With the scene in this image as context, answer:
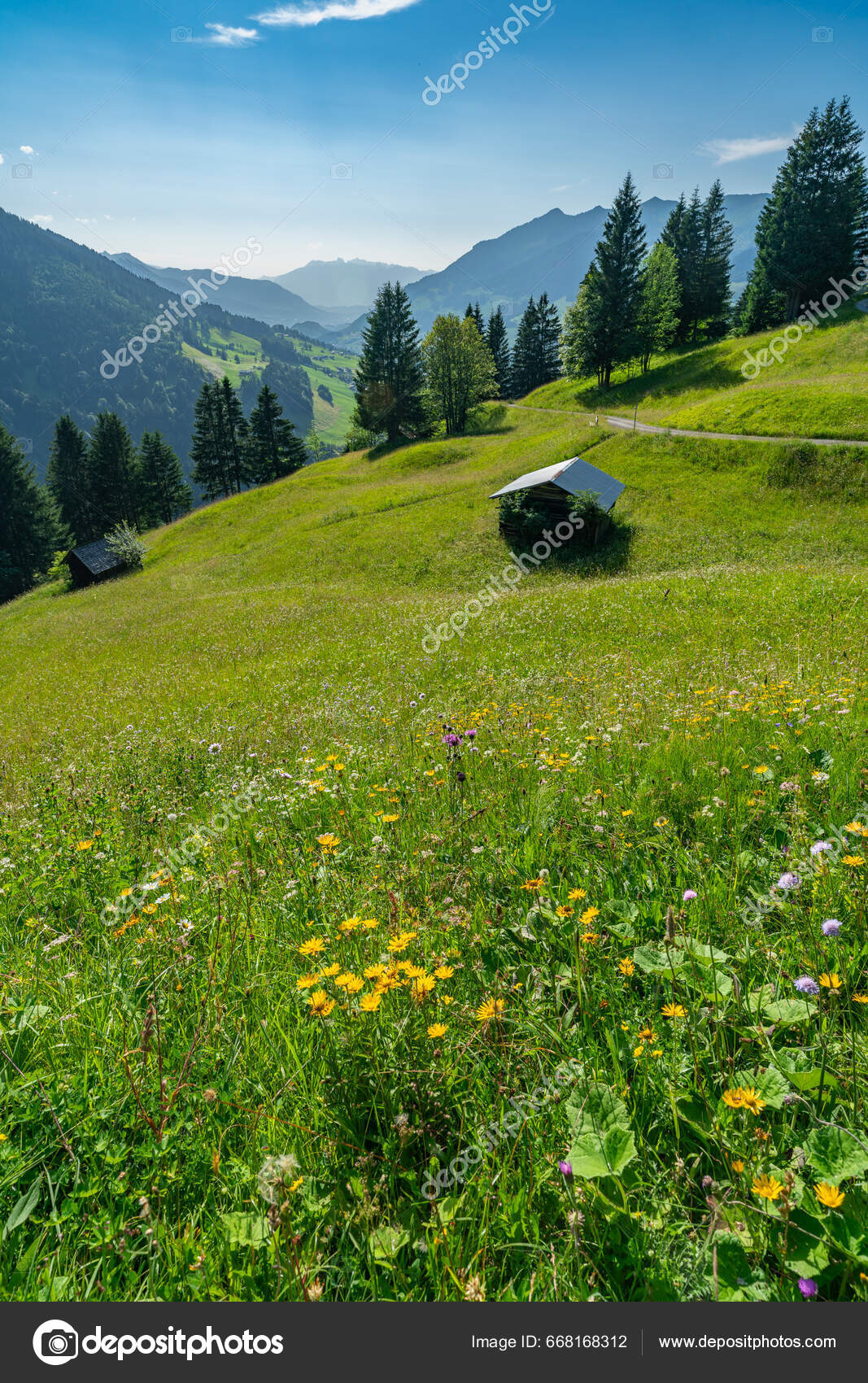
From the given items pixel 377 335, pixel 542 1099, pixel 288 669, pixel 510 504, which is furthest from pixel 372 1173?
pixel 377 335

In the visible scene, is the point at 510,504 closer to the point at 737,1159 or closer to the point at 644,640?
the point at 644,640

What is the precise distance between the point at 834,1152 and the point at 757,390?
48869mm

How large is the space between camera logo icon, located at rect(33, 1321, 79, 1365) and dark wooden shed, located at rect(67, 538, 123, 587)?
58079 mm

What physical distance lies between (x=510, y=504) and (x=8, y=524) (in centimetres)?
6445

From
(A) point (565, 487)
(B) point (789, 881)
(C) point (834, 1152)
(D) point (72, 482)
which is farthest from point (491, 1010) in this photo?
(D) point (72, 482)

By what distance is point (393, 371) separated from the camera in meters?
68.0

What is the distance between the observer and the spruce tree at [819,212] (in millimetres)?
56562

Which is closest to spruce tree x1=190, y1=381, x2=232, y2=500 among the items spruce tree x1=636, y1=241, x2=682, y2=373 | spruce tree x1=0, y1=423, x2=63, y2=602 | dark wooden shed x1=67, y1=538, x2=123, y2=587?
spruce tree x1=0, y1=423, x2=63, y2=602

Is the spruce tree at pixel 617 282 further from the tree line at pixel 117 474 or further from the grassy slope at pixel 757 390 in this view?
the tree line at pixel 117 474

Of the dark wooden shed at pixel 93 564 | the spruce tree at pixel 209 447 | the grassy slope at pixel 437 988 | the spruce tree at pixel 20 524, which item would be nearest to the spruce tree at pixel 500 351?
the spruce tree at pixel 209 447

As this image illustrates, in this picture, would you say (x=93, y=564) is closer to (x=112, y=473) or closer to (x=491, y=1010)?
(x=112, y=473)

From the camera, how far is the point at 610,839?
3361mm

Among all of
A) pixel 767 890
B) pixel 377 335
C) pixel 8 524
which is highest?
pixel 377 335

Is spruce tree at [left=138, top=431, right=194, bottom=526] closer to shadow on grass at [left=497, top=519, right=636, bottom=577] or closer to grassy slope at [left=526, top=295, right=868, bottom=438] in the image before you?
grassy slope at [left=526, top=295, right=868, bottom=438]
